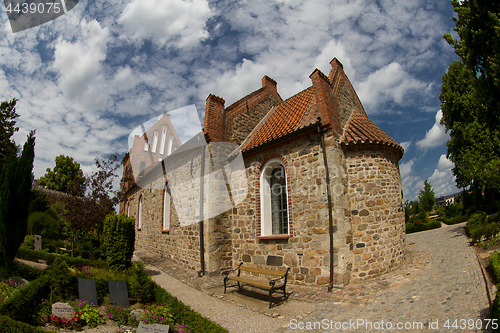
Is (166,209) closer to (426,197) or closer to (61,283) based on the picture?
(61,283)

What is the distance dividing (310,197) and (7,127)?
16.4m

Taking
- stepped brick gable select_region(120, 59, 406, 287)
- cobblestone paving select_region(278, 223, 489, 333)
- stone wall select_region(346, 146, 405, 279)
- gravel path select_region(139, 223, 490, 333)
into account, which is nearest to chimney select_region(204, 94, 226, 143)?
stepped brick gable select_region(120, 59, 406, 287)

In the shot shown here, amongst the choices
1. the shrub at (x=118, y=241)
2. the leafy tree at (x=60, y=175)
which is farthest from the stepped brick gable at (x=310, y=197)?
the leafy tree at (x=60, y=175)

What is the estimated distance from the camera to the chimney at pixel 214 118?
10742mm

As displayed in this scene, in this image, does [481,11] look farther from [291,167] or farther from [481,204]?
[481,204]

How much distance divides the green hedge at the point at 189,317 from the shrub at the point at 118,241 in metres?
4.43

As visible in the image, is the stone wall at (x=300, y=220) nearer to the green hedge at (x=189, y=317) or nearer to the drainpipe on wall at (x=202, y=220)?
the drainpipe on wall at (x=202, y=220)

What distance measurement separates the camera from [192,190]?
11.5 metres

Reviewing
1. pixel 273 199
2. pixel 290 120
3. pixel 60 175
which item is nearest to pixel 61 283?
pixel 273 199

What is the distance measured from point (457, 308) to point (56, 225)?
2284 centimetres

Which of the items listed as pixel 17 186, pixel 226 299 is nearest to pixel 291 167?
pixel 226 299

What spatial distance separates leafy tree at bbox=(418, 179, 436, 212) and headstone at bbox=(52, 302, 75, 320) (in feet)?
158

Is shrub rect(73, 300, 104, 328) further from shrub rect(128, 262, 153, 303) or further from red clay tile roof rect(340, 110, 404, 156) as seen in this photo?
red clay tile roof rect(340, 110, 404, 156)

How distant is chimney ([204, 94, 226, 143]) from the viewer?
10742 mm
